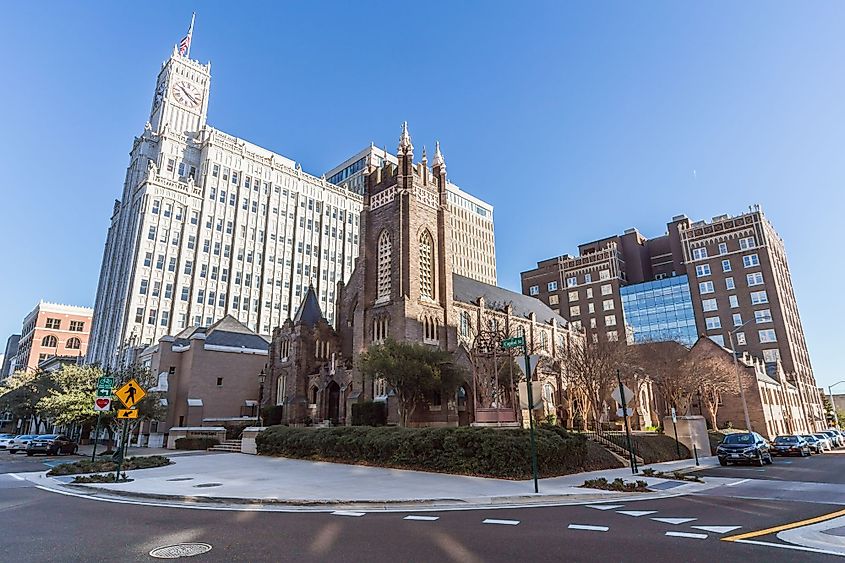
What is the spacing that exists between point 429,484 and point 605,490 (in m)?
4.99

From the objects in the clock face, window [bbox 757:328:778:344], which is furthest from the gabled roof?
the clock face

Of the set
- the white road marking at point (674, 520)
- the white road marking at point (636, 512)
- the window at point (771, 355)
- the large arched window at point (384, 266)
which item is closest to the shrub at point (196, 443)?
the large arched window at point (384, 266)

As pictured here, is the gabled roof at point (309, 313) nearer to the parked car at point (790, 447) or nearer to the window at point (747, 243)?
the parked car at point (790, 447)

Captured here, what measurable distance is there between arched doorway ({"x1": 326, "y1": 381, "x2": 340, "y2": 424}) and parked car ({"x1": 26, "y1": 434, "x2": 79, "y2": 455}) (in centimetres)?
1887

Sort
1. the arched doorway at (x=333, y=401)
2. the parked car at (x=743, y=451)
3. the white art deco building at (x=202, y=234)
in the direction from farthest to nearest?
1. the white art deco building at (x=202, y=234)
2. the arched doorway at (x=333, y=401)
3. the parked car at (x=743, y=451)

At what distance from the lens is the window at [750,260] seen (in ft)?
229

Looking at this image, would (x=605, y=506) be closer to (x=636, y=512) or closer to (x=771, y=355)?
(x=636, y=512)

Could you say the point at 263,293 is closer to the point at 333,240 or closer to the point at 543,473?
the point at 333,240

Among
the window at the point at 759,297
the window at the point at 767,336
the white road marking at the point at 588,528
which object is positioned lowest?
the white road marking at the point at 588,528

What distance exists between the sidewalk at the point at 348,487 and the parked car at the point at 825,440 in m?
29.5

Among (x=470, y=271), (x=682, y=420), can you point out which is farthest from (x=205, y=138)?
(x=682, y=420)

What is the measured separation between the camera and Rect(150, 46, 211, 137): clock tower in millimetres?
87188

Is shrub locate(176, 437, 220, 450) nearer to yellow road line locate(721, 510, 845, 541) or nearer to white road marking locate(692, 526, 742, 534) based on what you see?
white road marking locate(692, 526, 742, 534)

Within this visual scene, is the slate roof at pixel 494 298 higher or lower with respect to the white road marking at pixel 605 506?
higher
